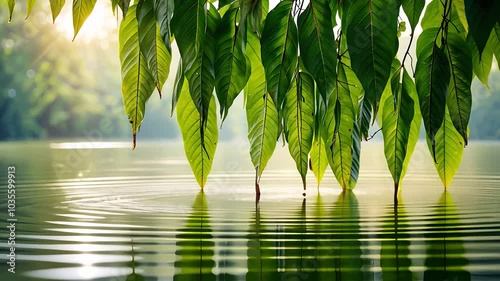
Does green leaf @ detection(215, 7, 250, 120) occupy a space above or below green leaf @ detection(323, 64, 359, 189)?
above

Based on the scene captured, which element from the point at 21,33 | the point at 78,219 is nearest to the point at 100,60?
the point at 21,33

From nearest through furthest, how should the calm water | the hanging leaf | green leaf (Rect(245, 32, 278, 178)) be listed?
the calm water < green leaf (Rect(245, 32, 278, 178)) < the hanging leaf

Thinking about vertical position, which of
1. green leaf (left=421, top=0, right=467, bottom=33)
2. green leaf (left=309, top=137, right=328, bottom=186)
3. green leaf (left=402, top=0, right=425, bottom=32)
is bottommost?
green leaf (left=309, top=137, right=328, bottom=186)

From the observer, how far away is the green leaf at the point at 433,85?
1088mm

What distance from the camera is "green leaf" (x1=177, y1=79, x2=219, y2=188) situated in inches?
49.1

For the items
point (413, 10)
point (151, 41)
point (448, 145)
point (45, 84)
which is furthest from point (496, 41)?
point (45, 84)

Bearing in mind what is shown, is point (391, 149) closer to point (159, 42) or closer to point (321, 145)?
point (321, 145)

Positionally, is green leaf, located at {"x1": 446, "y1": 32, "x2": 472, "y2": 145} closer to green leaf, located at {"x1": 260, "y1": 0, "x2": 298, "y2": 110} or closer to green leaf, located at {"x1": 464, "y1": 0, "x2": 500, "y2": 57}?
green leaf, located at {"x1": 464, "y1": 0, "x2": 500, "y2": 57}

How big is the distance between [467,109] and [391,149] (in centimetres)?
24

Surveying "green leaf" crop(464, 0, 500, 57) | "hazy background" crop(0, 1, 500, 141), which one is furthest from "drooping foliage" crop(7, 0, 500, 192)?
"hazy background" crop(0, 1, 500, 141)

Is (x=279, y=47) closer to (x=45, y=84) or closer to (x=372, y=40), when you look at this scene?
(x=372, y=40)

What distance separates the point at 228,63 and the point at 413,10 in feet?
0.89

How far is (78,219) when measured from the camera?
1976mm

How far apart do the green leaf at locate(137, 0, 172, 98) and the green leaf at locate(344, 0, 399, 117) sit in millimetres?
249
